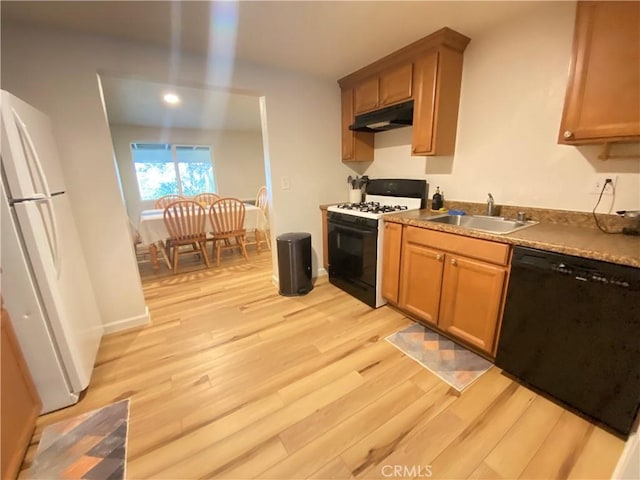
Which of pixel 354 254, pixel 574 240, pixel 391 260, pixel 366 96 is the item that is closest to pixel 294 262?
pixel 354 254

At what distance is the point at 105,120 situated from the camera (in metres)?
1.97

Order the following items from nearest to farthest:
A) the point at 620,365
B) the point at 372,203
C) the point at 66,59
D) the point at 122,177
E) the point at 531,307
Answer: the point at 620,365 → the point at 531,307 → the point at 66,59 → the point at 372,203 → the point at 122,177

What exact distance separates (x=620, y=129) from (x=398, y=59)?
63.0 inches

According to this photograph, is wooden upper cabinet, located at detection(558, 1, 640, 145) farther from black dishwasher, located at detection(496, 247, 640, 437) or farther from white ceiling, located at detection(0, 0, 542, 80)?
black dishwasher, located at detection(496, 247, 640, 437)

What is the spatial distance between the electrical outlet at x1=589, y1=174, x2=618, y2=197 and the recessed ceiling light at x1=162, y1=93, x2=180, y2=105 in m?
4.30

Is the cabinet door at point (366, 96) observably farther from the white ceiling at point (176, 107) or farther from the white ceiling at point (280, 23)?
the white ceiling at point (176, 107)

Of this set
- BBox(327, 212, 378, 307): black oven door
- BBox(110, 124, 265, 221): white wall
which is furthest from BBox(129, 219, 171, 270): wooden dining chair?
BBox(327, 212, 378, 307): black oven door

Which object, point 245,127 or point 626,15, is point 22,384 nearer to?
point 626,15

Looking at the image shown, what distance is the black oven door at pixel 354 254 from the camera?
2350 mm

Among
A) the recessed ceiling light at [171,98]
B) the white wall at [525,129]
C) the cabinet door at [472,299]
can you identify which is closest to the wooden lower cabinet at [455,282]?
the cabinet door at [472,299]

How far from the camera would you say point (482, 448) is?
121 cm

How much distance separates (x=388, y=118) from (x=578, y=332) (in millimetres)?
1996

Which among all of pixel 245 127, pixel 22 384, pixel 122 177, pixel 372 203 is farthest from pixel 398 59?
pixel 122 177

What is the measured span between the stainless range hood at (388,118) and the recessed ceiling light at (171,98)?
2463 millimetres
